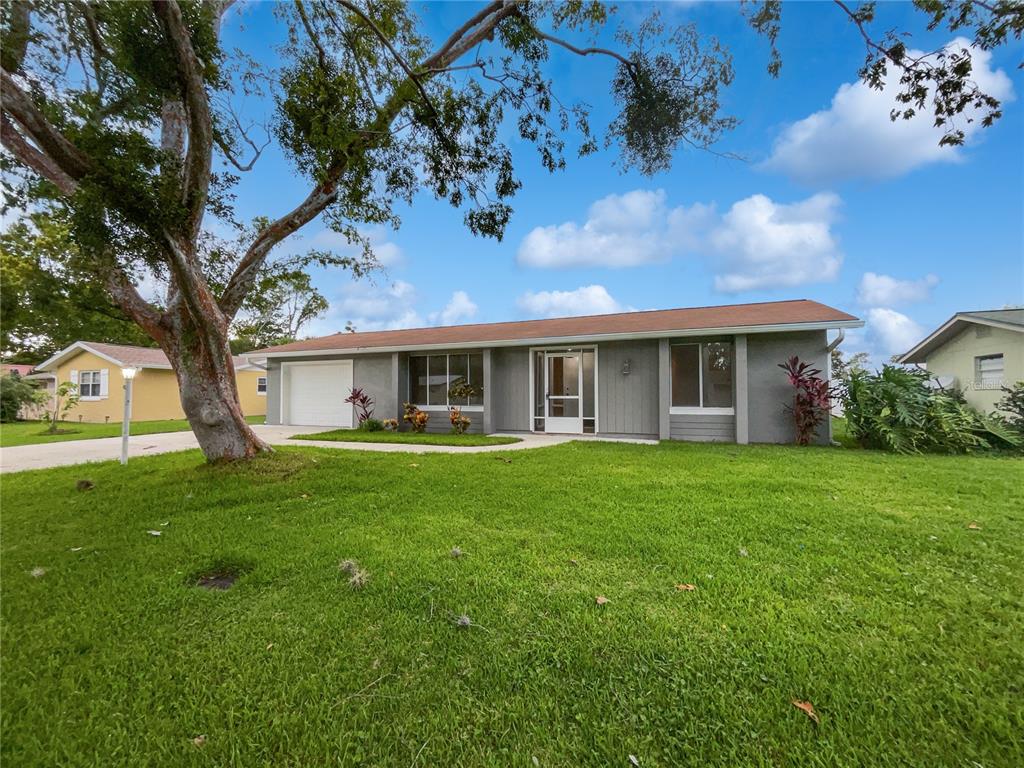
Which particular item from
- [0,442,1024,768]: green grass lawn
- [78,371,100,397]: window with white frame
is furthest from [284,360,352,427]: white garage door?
[78,371,100,397]: window with white frame

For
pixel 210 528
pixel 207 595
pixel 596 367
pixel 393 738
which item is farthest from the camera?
pixel 596 367

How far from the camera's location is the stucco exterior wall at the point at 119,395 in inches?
719

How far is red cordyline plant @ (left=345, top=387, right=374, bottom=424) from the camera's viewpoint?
13.2 metres

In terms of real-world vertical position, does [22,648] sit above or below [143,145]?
below

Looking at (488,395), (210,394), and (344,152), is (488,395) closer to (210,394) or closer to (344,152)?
(210,394)

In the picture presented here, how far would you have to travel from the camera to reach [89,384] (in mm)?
18906

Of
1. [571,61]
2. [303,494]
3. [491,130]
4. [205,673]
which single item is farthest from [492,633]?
[571,61]

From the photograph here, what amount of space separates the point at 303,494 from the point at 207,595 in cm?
261

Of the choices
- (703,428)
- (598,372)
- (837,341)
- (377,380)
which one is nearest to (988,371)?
(837,341)

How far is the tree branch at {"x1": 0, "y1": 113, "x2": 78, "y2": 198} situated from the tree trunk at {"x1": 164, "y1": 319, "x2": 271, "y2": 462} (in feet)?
6.73

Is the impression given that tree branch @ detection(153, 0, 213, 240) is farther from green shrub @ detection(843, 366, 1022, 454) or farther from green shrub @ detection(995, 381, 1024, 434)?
green shrub @ detection(995, 381, 1024, 434)

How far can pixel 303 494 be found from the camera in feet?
17.3

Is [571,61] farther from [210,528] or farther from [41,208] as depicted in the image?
[41,208]

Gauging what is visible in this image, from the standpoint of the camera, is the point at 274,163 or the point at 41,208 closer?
the point at 41,208
